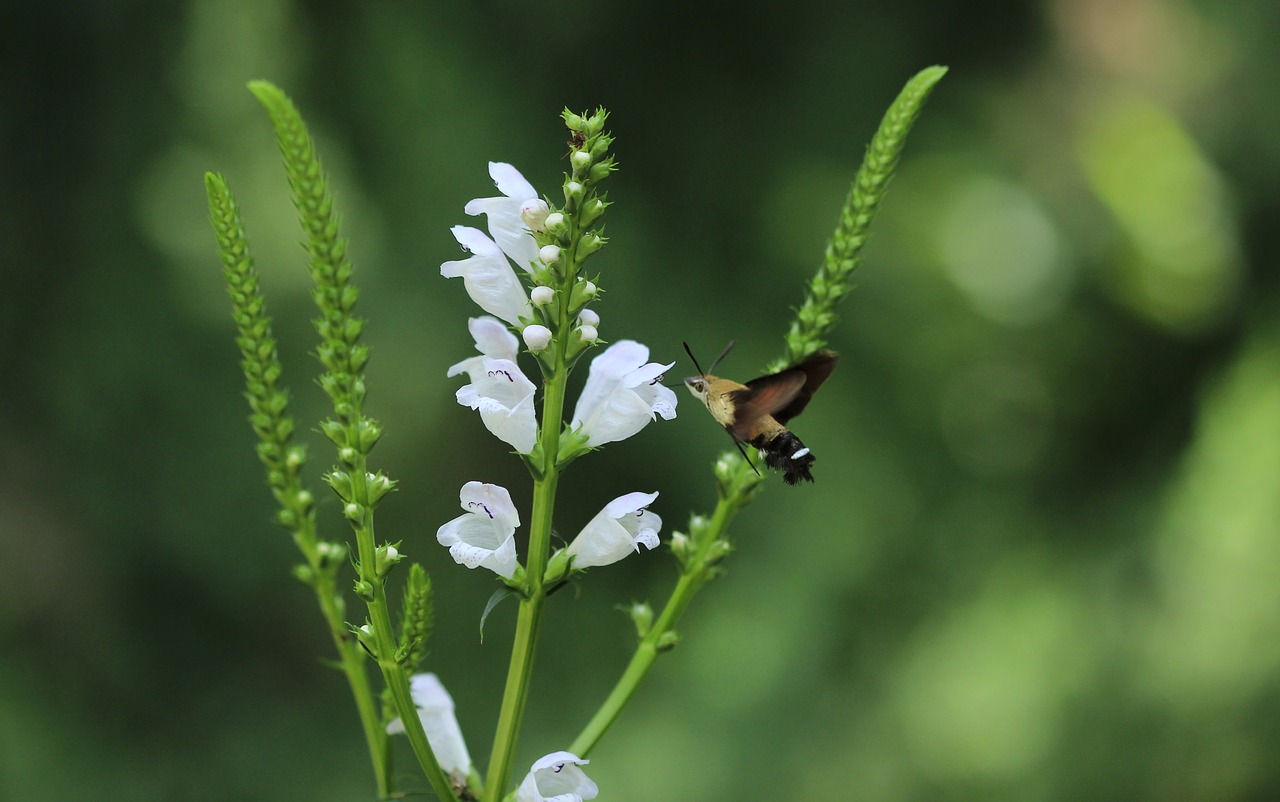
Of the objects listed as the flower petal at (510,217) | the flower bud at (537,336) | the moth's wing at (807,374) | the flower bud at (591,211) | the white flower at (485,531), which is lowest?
the white flower at (485,531)

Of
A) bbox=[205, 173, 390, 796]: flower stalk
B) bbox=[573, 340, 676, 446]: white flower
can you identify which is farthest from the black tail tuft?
bbox=[205, 173, 390, 796]: flower stalk

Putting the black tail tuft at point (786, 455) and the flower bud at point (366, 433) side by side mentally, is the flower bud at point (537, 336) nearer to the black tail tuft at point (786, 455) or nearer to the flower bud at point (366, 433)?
the flower bud at point (366, 433)

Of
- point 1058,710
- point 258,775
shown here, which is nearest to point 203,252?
point 258,775

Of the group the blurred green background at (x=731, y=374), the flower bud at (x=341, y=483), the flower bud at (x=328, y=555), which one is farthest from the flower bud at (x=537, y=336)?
the blurred green background at (x=731, y=374)

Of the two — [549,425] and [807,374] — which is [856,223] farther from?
[549,425]

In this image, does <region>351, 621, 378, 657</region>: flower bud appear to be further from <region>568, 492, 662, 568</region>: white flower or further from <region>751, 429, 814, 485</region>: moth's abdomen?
<region>751, 429, 814, 485</region>: moth's abdomen

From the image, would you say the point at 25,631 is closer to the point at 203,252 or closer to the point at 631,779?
the point at 203,252
